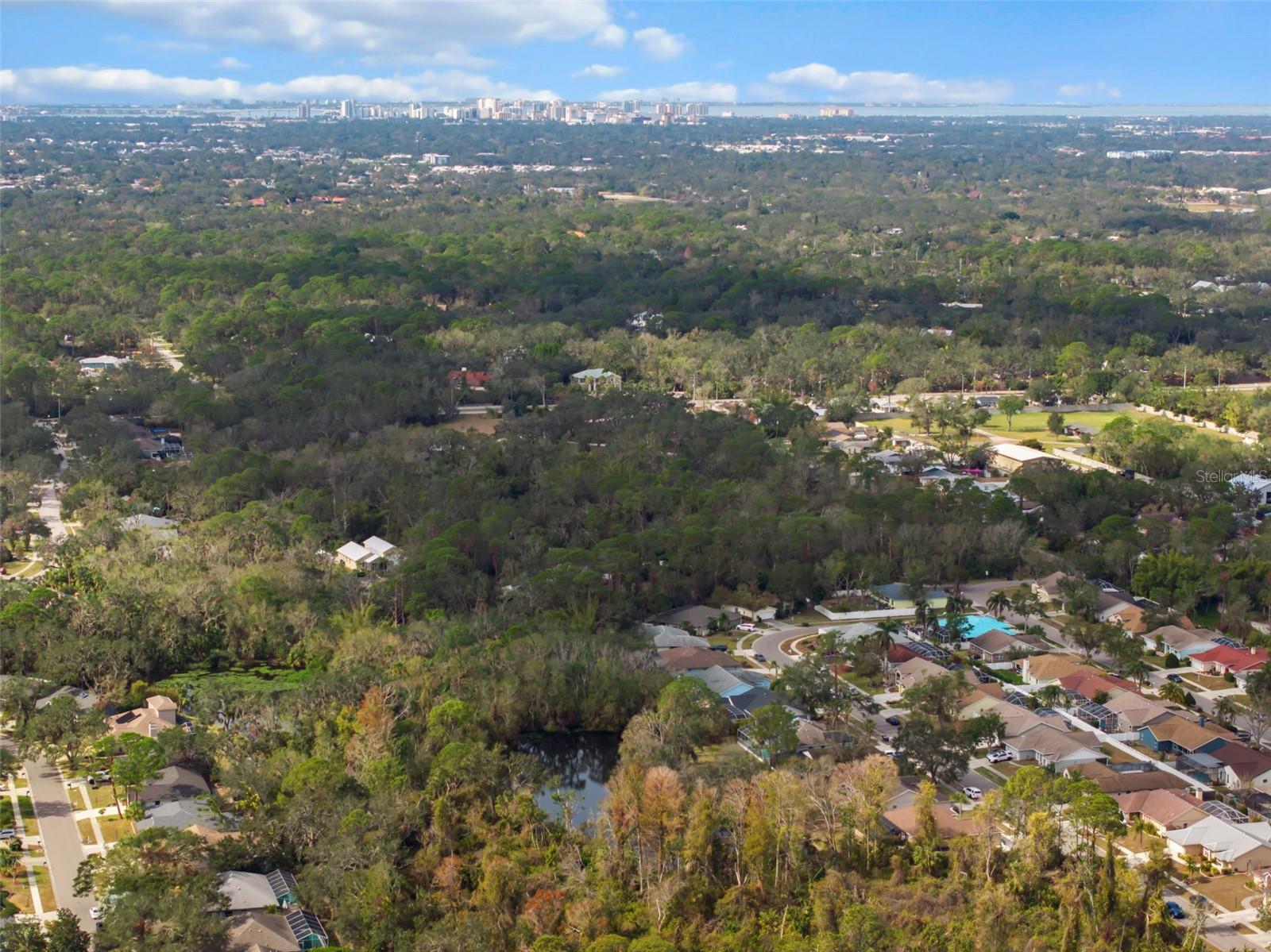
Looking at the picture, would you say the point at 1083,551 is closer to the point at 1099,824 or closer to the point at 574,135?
the point at 1099,824

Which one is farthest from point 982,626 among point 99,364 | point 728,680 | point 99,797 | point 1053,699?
point 99,364

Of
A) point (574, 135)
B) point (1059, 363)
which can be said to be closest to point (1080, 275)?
point (1059, 363)

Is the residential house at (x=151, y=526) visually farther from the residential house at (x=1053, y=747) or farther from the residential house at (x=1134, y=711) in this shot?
the residential house at (x=1134, y=711)

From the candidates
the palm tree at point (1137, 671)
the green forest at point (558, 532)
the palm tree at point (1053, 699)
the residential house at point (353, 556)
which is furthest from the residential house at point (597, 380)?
the palm tree at point (1053, 699)

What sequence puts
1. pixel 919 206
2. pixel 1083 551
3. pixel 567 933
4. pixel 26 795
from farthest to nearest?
pixel 919 206
pixel 1083 551
pixel 26 795
pixel 567 933

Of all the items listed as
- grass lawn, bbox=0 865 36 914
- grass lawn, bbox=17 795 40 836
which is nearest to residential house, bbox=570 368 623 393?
grass lawn, bbox=17 795 40 836
